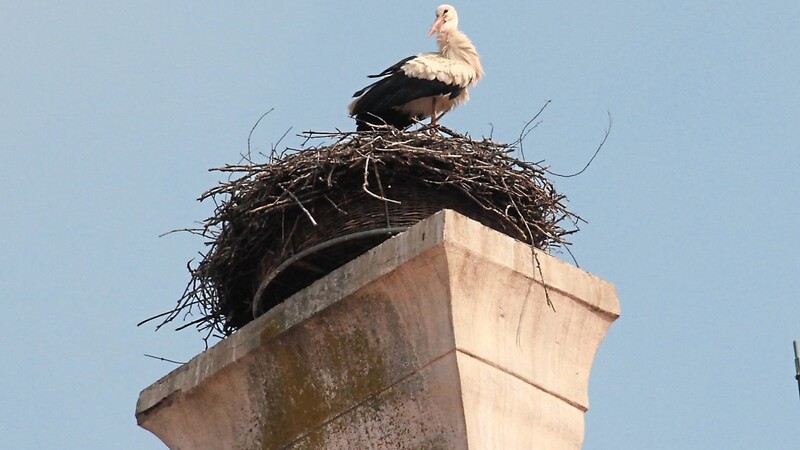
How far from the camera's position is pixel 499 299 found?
661cm

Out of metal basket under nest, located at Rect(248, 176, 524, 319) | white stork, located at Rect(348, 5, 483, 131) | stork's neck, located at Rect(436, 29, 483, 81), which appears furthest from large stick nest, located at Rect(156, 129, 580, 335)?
stork's neck, located at Rect(436, 29, 483, 81)

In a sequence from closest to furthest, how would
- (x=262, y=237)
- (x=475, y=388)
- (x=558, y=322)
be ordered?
(x=475, y=388), (x=558, y=322), (x=262, y=237)

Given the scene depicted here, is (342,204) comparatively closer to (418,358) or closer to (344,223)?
(344,223)

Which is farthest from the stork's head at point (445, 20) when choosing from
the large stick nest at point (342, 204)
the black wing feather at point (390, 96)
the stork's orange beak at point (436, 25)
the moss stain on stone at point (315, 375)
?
the moss stain on stone at point (315, 375)

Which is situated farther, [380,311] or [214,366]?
[214,366]

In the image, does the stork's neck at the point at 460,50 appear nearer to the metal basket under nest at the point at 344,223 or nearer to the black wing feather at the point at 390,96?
the black wing feather at the point at 390,96

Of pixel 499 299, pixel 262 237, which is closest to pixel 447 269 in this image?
pixel 499 299

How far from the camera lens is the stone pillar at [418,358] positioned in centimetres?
631

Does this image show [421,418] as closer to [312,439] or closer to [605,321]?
[312,439]

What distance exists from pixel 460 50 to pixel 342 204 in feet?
13.4

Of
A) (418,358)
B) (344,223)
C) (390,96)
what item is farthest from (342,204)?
(390,96)

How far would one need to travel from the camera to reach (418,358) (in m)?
6.38

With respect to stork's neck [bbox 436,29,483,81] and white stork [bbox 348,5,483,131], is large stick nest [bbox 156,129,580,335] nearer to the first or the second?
white stork [bbox 348,5,483,131]

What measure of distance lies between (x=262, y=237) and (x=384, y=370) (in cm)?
143
